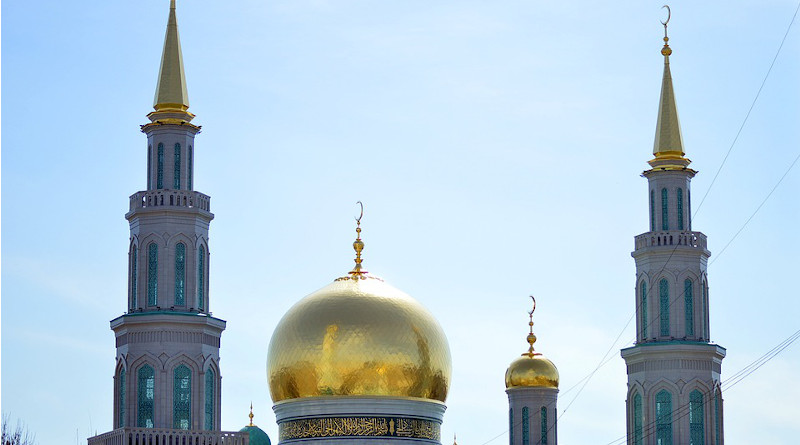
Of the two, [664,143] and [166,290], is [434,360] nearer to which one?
[166,290]

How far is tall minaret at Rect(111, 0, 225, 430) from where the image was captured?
145 ft

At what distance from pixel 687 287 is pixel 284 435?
1083 centimetres

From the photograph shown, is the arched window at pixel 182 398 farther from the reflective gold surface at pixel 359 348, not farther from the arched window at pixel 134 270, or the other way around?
the arched window at pixel 134 270

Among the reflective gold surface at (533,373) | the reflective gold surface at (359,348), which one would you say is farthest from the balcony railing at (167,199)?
the reflective gold surface at (533,373)

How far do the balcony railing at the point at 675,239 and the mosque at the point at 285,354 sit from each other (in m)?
2.34

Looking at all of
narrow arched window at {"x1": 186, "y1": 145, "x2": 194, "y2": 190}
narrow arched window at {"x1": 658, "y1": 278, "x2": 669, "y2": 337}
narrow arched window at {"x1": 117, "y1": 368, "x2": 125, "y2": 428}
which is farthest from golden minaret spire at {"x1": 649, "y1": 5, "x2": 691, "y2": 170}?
narrow arched window at {"x1": 117, "y1": 368, "x2": 125, "y2": 428}

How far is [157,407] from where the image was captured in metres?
44.1

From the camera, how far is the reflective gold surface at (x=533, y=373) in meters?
56.5

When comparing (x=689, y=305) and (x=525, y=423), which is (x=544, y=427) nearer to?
(x=525, y=423)

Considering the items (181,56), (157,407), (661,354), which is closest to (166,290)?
(157,407)

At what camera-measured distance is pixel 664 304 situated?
49.6 metres

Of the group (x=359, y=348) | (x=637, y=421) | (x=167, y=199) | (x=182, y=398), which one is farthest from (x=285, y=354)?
(x=637, y=421)

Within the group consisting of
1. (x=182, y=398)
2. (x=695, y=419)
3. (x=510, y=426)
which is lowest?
(x=182, y=398)

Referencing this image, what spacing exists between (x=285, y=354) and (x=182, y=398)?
7.46 feet
